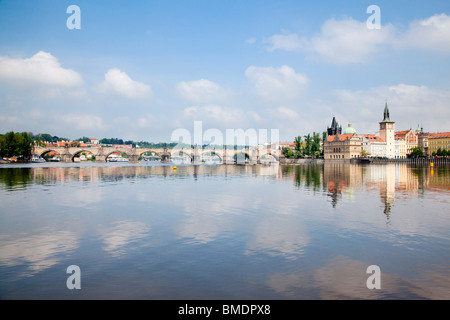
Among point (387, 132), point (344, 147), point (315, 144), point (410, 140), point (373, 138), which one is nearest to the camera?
point (315, 144)

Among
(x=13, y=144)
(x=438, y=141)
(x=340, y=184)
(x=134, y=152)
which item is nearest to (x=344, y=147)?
(x=438, y=141)

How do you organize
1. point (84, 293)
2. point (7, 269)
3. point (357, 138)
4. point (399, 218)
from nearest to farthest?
point (84, 293) → point (7, 269) → point (399, 218) → point (357, 138)

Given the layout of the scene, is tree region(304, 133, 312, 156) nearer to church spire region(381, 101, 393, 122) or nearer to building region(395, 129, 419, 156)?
church spire region(381, 101, 393, 122)

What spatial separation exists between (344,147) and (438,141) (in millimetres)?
63298

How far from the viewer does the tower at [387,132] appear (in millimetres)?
177000

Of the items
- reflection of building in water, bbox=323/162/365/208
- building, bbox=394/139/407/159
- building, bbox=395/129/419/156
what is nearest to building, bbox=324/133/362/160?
building, bbox=394/139/407/159

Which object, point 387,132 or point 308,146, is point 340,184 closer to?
point 308,146

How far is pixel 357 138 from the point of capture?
548 ft

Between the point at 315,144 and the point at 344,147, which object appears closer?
the point at 315,144

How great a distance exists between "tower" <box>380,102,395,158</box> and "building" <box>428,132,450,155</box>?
83.0 feet

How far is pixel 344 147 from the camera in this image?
554 feet
